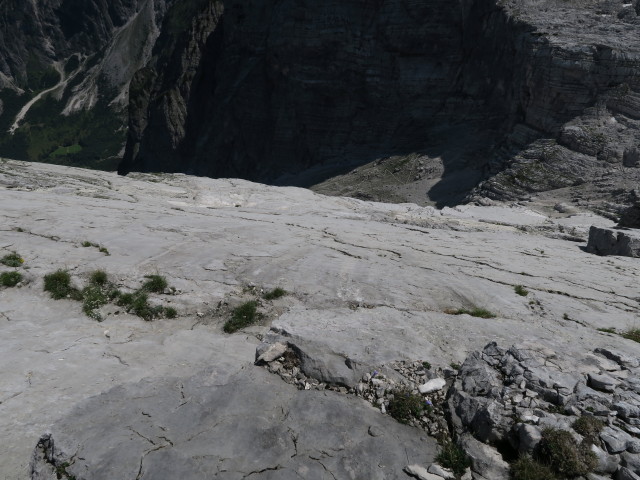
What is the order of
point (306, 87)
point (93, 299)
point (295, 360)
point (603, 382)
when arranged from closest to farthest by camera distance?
point (603, 382), point (295, 360), point (93, 299), point (306, 87)

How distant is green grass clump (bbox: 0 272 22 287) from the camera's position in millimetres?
11578

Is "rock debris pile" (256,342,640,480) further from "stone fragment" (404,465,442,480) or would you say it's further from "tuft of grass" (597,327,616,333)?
"tuft of grass" (597,327,616,333)

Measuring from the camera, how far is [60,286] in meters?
11.6

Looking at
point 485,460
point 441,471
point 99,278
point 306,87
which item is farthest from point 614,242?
point 306,87

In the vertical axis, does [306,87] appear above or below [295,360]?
above

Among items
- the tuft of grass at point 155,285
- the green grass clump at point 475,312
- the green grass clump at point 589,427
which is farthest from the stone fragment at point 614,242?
the tuft of grass at point 155,285

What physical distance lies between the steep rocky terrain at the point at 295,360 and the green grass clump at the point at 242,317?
9.2 inches

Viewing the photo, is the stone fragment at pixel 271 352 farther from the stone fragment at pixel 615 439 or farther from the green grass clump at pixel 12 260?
the green grass clump at pixel 12 260

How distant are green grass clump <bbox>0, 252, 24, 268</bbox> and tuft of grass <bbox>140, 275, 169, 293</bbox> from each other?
395 centimetres

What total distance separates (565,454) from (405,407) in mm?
2435

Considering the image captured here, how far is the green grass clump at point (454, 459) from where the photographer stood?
6.29 metres

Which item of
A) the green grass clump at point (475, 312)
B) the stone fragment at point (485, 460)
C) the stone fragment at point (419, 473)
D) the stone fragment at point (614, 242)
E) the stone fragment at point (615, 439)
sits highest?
the stone fragment at point (615, 439)

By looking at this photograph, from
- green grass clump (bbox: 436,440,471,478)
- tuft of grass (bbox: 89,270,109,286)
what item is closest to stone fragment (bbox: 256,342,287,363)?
green grass clump (bbox: 436,440,471,478)

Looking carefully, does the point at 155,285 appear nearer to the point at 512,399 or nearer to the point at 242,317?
the point at 242,317
